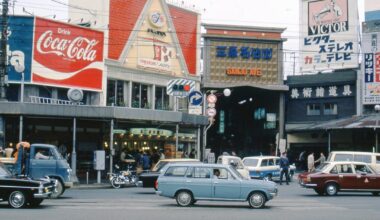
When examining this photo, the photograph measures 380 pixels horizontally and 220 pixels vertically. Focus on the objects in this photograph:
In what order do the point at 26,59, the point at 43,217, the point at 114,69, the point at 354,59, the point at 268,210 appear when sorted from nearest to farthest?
the point at 43,217 → the point at 268,210 → the point at 26,59 → the point at 114,69 → the point at 354,59

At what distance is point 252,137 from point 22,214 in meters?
38.1

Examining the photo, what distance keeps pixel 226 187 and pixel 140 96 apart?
2123cm

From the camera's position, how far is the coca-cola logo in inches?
1292

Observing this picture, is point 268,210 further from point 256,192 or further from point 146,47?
point 146,47

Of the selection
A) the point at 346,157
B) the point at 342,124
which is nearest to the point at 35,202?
the point at 346,157

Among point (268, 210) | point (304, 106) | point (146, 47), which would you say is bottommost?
point (268, 210)

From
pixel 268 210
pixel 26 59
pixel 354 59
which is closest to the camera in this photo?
pixel 268 210

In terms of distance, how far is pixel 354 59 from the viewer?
46625 mm

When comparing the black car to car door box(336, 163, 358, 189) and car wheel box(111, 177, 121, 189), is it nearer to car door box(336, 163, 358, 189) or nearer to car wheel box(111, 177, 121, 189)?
car wheel box(111, 177, 121, 189)

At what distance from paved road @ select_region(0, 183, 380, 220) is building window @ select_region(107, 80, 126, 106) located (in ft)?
44.8

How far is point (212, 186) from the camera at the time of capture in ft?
63.5

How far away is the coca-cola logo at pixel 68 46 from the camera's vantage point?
108 ft

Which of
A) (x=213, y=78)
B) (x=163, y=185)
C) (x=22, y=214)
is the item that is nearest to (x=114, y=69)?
(x=213, y=78)

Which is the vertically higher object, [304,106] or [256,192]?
[304,106]
